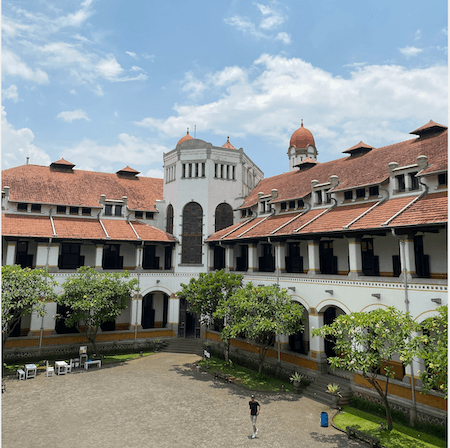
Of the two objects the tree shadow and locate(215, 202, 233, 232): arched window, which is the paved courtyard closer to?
the tree shadow

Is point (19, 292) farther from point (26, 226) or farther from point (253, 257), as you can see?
point (253, 257)

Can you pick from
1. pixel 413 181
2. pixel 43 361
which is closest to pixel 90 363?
pixel 43 361

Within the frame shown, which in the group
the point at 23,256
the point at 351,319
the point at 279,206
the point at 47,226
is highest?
the point at 279,206

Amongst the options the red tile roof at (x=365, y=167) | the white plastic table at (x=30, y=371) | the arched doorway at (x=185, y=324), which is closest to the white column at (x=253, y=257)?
the red tile roof at (x=365, y=167)

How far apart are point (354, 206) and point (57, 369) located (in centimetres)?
2528

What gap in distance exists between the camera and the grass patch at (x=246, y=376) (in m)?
24.1

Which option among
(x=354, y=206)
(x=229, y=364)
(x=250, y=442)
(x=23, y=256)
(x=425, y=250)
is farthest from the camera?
(x=23, y=256)

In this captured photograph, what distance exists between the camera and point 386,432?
17.7m

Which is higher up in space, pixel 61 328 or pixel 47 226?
pixel 47 226

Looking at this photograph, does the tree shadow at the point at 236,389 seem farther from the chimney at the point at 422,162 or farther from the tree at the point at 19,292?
the chimney at the point at 422,162

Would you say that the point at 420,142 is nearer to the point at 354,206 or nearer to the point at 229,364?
the point at 354,206

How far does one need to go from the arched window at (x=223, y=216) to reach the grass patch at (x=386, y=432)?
22.0 meters

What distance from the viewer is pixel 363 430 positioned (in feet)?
58.9

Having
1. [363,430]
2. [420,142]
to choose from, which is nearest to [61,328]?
[363,430]
